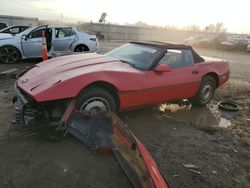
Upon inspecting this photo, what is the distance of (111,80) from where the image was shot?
184 inches

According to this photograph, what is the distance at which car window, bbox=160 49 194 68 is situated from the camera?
5799 mm

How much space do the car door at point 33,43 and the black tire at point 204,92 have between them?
6.89m

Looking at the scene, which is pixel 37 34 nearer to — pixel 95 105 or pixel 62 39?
pixel 62 39

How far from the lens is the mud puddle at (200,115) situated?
234 inches

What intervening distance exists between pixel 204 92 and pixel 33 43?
7155mm

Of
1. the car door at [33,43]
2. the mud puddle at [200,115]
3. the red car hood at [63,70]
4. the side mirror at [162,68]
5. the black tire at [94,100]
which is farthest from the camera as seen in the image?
the car door at [33,43]

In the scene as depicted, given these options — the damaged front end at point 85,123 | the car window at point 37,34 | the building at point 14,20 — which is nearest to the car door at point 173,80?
the damaged front end at point 85,123

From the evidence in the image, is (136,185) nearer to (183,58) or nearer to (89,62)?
(89,62)

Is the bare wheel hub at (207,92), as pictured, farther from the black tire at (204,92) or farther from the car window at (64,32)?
the car window at (64,32)

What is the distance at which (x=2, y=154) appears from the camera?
3867 mm

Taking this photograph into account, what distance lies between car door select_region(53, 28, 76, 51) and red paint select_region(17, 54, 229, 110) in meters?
5.91

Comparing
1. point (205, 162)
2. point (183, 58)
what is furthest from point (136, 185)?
point (183, 58)

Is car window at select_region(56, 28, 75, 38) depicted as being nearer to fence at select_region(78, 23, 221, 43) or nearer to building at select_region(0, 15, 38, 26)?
building at select_region(0, 15, 38, 26)

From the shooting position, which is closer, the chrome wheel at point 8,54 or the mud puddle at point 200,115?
the mud puddle at point 200,115
